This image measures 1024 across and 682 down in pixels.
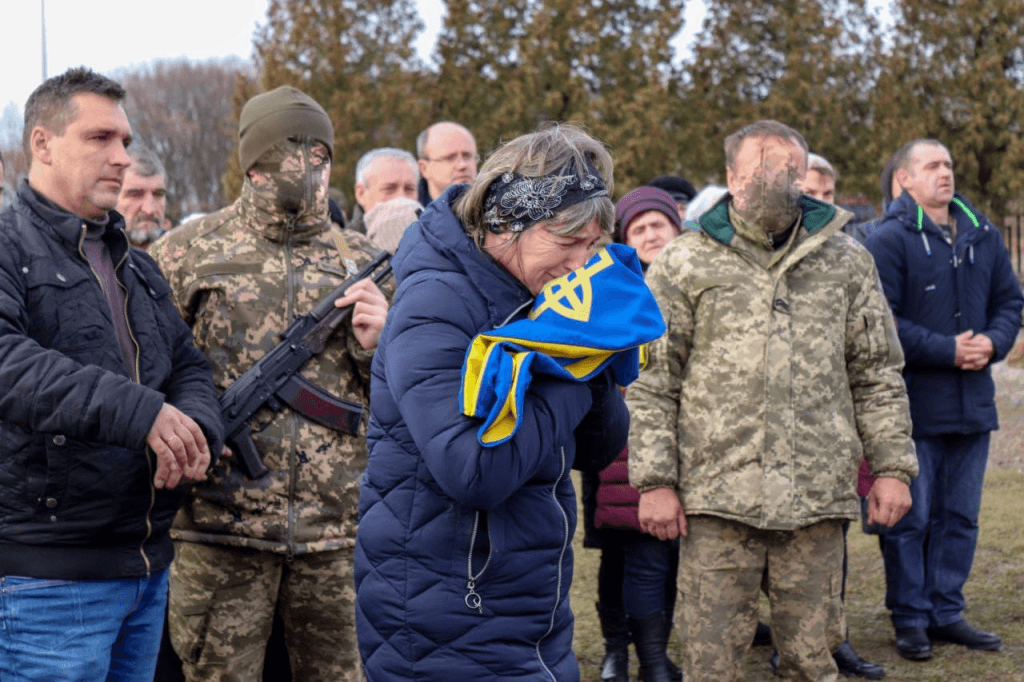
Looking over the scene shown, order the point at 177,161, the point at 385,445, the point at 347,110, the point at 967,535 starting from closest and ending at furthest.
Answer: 1. the point at 385,445
2. the point at 967,535
3. the point at 347,110
4. the point at 177,161

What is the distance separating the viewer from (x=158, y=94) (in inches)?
2269

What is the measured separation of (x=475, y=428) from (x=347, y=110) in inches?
873

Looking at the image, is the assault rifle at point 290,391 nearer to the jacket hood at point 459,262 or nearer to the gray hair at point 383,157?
the jacket hood at point 459,262

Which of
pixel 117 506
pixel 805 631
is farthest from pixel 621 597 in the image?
pixel 117 506

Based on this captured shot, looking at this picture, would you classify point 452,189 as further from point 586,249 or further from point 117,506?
point 117,506

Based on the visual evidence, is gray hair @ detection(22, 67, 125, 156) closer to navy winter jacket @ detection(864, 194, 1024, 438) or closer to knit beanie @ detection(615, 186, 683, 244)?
knit beanie @ detection(615, 186, 683, 244)

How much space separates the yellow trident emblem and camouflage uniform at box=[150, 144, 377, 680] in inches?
53.8

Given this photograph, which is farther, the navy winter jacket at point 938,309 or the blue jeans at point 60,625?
the navy winter jacket at point 938,309

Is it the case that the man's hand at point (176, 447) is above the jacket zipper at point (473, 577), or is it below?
above

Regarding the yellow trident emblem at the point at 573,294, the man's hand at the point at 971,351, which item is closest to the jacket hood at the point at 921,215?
the man's hand at the point at 971,351

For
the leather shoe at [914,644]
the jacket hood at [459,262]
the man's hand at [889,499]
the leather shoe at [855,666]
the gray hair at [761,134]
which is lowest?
the leather shoe at [855,666]

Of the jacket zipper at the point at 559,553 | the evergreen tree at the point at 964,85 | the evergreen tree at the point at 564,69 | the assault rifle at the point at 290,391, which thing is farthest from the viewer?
the evergreen tree at the point at 564,69

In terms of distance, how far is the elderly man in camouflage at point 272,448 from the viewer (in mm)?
Result: 3627

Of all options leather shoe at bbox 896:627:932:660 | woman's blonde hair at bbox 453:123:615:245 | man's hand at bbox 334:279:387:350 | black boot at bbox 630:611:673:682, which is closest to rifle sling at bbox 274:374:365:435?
man's hand at bbox 334:279:387:350
